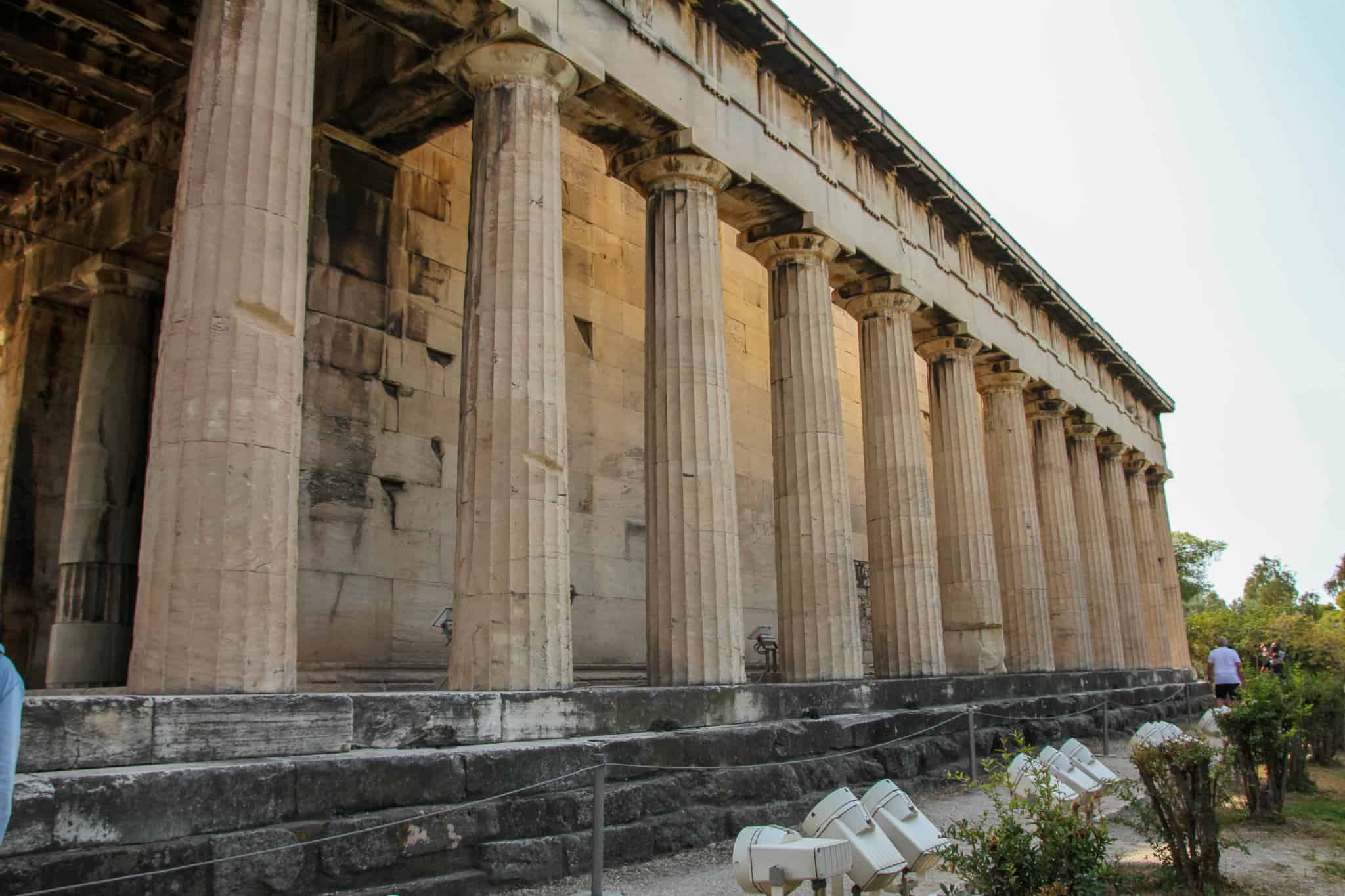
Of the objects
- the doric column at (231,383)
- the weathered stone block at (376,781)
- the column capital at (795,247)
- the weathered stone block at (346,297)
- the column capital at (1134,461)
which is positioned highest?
the column capital at (795,247)

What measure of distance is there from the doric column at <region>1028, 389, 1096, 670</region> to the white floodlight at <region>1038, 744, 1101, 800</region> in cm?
1398

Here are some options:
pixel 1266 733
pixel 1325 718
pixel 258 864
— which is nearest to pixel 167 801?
pixel 258 864

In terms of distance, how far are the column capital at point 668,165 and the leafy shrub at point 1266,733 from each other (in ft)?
31.1

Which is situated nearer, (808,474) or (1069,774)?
(1069,774)

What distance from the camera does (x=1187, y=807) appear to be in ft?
28.2

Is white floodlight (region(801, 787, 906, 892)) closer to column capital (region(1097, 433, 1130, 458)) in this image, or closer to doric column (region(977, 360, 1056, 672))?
doric column (region(977, 360, 1056, 672))

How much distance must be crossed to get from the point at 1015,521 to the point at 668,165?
13521 millimetres

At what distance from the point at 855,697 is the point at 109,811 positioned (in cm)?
1041

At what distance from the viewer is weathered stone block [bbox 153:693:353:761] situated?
23.3 ft

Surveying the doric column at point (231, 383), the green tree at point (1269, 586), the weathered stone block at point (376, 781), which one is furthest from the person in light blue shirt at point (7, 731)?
the green tree at point (1269, 586)

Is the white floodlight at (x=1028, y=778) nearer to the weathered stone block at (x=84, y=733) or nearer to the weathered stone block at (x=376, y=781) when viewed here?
the weathered stone block at (x=376, y=781)

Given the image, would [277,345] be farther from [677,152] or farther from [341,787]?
[677,152]

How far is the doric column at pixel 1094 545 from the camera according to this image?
2750 cm

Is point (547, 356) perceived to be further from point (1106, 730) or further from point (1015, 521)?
point (1015, 521)
